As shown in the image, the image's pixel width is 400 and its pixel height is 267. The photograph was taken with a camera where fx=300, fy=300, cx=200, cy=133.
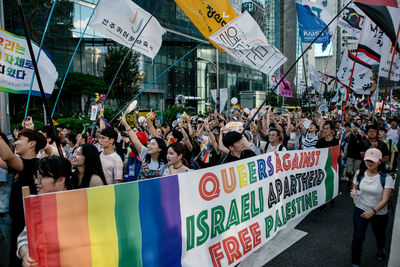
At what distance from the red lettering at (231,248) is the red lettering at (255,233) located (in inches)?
11.2

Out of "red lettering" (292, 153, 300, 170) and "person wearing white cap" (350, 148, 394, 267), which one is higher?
"red lettering" (292, 153, 300, 170)

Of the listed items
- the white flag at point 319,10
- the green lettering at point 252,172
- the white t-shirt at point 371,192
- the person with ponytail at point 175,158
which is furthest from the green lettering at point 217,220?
the white flag at point 319,10

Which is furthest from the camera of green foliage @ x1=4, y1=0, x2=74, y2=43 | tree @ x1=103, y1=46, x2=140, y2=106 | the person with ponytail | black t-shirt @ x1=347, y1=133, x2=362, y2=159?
tree @ x1=103, y1=46, x2=140, y2=106

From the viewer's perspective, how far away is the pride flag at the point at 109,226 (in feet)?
6.05

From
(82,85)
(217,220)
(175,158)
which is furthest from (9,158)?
(82,85)

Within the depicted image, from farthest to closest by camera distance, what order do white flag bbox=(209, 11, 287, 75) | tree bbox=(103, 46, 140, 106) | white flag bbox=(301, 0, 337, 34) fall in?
1. tree bbox=(103, 46, 140, 106)
2. white flag bbox=(301, 0, 337, 34)
3. white flag bbox=(209, 11, 287, 75)

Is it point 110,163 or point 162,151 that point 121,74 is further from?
point 110,163

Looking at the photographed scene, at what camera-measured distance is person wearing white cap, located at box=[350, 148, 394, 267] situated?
3.44 m

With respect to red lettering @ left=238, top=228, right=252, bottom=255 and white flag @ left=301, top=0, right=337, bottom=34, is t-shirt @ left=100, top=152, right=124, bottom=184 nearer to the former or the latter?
red lettering @ left=238, top=228, right=252, bottom=255

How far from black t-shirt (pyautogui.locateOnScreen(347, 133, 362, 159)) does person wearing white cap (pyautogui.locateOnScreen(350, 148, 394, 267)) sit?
13.6 ft

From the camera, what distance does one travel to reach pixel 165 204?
251 cm

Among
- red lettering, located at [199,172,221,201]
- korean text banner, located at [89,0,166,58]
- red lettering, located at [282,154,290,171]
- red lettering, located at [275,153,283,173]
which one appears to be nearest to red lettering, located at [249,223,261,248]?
red lettering, located at [199,172,221,201]

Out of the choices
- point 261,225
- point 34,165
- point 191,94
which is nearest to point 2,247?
point 34,165

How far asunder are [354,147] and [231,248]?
577cm
